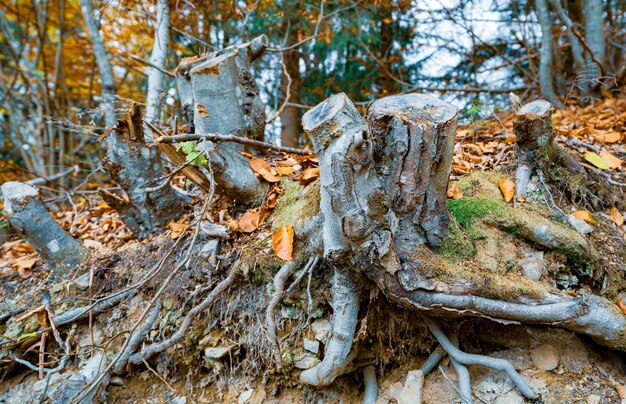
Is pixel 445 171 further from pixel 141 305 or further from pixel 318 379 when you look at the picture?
pixel 141 305

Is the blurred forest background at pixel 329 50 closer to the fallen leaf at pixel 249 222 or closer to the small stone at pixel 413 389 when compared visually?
the fallen leaf at pixel 249 222

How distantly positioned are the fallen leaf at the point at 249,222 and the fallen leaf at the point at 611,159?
2.36 m

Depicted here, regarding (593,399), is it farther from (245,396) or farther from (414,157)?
(245,396)

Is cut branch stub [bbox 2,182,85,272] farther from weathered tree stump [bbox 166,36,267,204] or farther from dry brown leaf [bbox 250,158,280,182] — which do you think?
dry brown leaf [bbox 250,158,280,182]

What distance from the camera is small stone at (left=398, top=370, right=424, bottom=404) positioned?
1.96 m

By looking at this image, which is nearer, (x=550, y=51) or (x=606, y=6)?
(x=550, y=51)

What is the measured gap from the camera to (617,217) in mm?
2307

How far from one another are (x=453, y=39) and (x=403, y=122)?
189 inches

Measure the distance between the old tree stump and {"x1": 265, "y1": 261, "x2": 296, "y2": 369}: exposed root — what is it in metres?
0.30

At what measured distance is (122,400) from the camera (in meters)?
2.40

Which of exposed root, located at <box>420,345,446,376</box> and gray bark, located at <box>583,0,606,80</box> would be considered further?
gray bark, located at <box>583,0,606,80</box>

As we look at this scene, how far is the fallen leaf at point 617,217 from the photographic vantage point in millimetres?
2285

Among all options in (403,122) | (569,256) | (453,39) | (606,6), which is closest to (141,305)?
(403,122)

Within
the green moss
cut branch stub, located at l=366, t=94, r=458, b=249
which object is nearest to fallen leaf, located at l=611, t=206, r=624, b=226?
cut branch stub, located at l=366, t=94, r=458, b=249
